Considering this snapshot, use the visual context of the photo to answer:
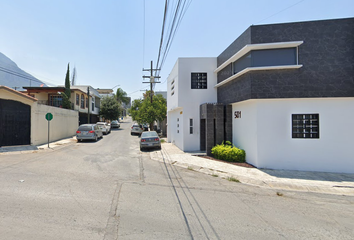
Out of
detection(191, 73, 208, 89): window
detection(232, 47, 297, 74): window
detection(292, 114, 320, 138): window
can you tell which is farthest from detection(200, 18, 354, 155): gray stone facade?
detection(191, 73, 208, 89): window

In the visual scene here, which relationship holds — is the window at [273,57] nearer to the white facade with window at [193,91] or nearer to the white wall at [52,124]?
the white facade with window at [193,91]

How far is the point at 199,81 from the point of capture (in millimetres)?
13148

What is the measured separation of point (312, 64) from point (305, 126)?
2937 mm

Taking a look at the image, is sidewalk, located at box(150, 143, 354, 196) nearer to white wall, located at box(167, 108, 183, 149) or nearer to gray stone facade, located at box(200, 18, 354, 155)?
gray stone facade, located at box(200, 18, 354, 155)

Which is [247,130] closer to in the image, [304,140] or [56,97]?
[304,140]

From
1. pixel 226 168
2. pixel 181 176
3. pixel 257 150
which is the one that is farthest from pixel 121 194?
pixel 257 150

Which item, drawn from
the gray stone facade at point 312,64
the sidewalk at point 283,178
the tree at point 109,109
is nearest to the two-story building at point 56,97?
the tree at point 109,109

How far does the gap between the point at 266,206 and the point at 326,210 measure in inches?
59.3

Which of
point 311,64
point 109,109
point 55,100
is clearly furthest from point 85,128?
point 109,109

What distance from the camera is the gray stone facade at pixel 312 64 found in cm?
816

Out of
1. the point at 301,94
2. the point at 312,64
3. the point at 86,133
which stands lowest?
the point at 86,133

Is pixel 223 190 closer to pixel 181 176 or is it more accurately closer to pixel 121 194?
pixel 181 176

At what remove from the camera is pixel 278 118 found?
852 centimetres

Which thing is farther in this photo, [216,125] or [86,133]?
[86,133]
